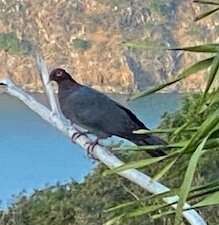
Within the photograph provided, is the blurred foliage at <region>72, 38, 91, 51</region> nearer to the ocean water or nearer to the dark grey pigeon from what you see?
the ocean water

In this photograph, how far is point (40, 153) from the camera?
15.4m

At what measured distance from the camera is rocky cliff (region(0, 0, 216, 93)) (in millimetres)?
28462

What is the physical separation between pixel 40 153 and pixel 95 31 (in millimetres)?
15805

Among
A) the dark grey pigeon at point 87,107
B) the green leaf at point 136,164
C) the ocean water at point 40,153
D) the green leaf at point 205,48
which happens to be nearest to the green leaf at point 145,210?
the green leaf at point 136,164

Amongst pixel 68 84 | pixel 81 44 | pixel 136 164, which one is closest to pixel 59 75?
pixel 68 84

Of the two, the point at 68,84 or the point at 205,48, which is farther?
the point at 68,84

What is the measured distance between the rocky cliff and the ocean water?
8.86m

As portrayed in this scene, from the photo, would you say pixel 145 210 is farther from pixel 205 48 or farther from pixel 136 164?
pixel 205 48

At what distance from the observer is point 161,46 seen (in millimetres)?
812

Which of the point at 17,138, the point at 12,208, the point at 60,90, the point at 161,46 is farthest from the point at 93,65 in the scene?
the point at 161,46

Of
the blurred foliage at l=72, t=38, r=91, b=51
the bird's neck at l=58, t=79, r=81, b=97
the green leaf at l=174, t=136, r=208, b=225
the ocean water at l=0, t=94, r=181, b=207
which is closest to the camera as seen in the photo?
the green leaf at l=174, t=136, r=208, b=225

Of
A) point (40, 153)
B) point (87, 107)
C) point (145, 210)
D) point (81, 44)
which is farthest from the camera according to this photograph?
point (81, 44)

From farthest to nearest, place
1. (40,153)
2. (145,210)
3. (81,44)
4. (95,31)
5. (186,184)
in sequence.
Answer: (81,44) < (95,31) < (40,153) < (145,210) < (186,184)

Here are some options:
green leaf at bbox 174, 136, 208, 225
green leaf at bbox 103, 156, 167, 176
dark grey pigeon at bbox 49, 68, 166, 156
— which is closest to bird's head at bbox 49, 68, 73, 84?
dark grey pigeon at bbox 49, 68, 166, 156
